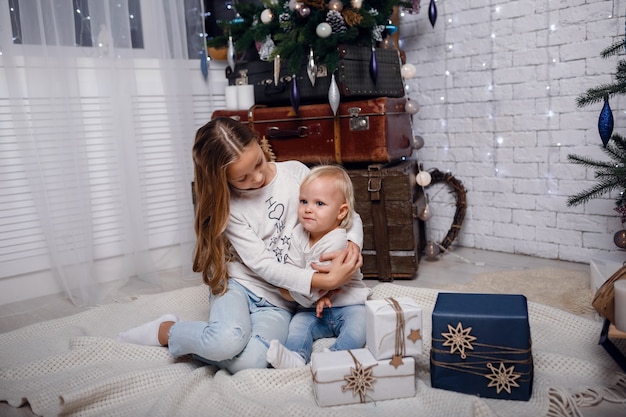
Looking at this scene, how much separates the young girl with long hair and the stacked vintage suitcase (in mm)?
692

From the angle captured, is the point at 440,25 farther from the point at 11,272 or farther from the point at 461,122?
the point at 11,272

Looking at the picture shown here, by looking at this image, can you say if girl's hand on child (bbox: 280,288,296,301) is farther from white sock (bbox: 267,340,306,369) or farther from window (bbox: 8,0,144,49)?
window (bbox: 8,0,144,49)

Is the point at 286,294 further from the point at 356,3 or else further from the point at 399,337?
the point at 356,3

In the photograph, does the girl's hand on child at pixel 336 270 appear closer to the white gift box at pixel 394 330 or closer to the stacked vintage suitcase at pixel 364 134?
the white gift box at pixel 394 330

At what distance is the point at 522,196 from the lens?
2869mm

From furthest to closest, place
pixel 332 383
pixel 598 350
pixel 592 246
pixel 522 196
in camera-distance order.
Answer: pixel 522 196, pixel 592 246, pixel 598 350, pixel 332 383

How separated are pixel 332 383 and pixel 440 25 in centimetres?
222

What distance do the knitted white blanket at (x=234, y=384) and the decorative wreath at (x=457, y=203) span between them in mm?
1065

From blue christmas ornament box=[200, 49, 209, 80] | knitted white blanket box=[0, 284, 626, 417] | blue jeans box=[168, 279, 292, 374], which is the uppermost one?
blue christmas ornament box=[200, 49, 209, 80]

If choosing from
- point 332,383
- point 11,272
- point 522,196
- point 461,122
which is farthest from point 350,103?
point 11,272

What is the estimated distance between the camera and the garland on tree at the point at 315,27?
98.3 inches

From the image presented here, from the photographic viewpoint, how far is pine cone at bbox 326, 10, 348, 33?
2477 mm

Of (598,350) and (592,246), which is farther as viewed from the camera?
(592,246)

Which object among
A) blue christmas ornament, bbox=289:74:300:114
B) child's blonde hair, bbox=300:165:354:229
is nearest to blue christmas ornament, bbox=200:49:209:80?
blue christmas ornament, bbox=289:74:300:114
